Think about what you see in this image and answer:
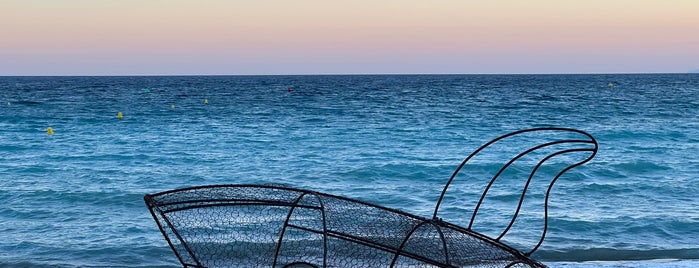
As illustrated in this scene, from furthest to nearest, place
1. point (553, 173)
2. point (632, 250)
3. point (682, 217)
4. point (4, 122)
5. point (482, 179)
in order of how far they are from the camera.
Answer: point (4, 122), point (553, 173), point (482, 179), point (682, 217), point (632, 250)

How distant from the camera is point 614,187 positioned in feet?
36.3

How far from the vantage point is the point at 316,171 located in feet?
43.2

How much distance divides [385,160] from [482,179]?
272 centimetres

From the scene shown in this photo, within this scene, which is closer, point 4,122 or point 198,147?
point 198,147

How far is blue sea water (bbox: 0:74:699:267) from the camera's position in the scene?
24.8ft

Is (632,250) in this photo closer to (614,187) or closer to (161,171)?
(614,187)

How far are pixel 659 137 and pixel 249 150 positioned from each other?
10.0 meters

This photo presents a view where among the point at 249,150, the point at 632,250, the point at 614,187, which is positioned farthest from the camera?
the point at 249,150

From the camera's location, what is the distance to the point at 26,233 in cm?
815

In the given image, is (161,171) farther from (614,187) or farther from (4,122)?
(4,122)

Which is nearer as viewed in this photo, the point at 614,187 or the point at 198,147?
the point at 614,187

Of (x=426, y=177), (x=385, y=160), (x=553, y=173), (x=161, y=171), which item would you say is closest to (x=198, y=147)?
(x=161, y=171)

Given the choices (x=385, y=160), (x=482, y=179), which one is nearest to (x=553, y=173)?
(x=482, y=179)

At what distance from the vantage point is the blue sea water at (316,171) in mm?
7559
